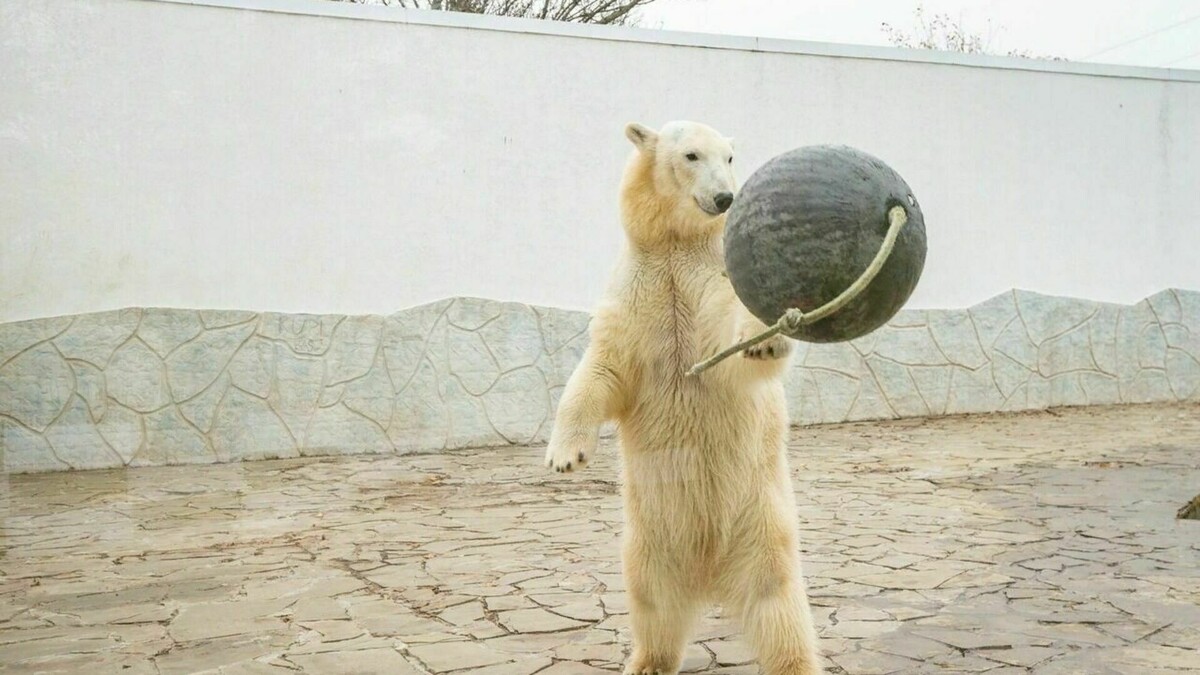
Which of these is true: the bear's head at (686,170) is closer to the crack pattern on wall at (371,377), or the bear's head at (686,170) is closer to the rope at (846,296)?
the rope at (846,296)

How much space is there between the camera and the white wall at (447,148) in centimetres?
734

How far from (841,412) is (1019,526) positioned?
13.5 feet

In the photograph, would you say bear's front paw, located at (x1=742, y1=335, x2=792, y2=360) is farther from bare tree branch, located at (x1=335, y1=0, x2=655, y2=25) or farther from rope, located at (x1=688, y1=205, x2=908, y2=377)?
bare tree branch, located at (x1=335, y1=0, x2=655, y2=25)

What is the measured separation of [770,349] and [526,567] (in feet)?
7.34

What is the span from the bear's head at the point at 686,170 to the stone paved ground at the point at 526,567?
1293 millimetres

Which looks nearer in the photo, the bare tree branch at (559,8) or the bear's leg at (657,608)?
the bear's leg at (657,608)

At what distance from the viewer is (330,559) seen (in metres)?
4.68

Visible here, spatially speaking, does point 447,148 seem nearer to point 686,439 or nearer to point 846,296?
point 686,439

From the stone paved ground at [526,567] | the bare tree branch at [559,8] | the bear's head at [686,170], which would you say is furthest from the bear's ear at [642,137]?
the bare tree branch at [559,8]

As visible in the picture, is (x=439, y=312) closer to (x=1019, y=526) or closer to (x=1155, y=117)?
(x=1019, y=526)

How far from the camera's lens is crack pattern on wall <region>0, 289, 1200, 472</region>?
728cm

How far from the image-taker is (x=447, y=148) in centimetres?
818

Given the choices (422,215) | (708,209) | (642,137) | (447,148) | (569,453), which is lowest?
(569,453)

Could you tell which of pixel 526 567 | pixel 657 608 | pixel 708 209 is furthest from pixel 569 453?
pixel 526 567
